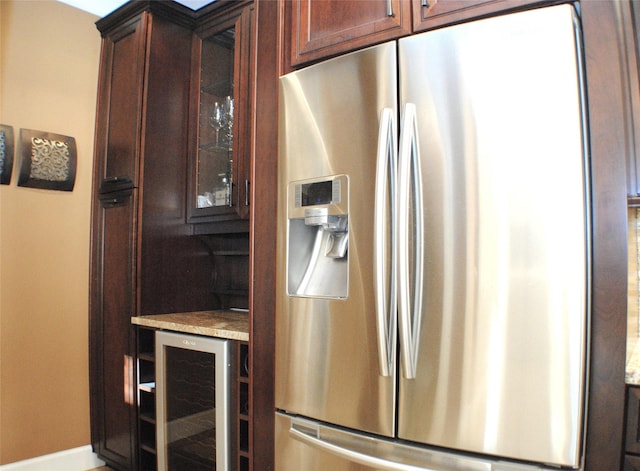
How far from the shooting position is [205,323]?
2.02m

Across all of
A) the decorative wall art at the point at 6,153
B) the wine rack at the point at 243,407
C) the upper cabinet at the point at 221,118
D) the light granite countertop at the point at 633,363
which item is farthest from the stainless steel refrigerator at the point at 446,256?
the decorative wall art at the point at 6,153

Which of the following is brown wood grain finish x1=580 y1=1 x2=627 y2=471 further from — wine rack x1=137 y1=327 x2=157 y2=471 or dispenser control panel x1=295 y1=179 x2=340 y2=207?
wine rack x1=137 y1=327 x2=157 y2=471

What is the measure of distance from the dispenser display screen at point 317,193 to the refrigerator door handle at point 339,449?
2.44 feet

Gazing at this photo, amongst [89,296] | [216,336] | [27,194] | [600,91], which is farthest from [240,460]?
[27,194]

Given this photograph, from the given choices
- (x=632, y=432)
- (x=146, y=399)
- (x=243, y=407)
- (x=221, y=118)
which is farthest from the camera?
(x=221, y=118)

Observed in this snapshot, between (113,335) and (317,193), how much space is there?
69.9 inches

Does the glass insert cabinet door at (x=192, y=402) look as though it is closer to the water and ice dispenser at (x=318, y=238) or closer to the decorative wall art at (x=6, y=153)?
the water and ice dispenser at (x=318, y=238)

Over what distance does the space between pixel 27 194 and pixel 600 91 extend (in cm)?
289

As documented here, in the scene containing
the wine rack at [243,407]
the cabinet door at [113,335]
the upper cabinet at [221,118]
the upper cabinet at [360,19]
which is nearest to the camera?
the upper cabinet at [360,19]

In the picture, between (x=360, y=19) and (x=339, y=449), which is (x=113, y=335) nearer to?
(x=339, y=449)

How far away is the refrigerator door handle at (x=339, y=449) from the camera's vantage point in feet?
3.92

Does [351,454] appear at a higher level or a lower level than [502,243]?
lower

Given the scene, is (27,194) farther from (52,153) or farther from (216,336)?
(216,336)

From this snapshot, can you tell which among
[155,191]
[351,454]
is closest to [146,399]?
[155,191]
